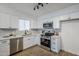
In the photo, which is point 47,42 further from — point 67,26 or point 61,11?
point 61,11

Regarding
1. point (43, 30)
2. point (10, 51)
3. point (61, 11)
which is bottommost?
point (10, 51)

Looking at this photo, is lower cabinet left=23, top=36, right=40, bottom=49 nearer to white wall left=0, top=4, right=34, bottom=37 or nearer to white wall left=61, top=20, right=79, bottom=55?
white wall left=0, top=4, right=34, bottom=37

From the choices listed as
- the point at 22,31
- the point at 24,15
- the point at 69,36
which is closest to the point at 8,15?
the point at 24,15

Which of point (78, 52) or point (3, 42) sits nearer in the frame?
point (78, 52)

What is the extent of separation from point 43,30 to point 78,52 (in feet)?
5.31

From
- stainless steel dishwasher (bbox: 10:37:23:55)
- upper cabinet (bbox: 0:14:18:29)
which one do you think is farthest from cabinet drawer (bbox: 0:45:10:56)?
upper cabinet (bbox: 0:14:18:29)

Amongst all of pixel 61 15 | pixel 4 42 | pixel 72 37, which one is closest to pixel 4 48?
pixel 4 42

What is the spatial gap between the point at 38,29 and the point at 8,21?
1360 mm

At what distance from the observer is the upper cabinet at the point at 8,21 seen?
217cm

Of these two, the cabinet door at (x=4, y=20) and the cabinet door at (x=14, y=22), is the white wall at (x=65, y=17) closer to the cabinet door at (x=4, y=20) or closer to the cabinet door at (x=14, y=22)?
the cabinet door at (x=14, y=22)

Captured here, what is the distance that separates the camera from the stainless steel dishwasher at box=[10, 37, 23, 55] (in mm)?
2278

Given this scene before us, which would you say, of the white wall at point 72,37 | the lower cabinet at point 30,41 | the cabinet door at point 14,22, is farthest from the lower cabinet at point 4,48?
the white wall at point 72,37

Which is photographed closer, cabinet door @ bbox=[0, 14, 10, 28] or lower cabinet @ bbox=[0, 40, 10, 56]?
lower cabinet @ bbox=[0, 40, 10, 56]

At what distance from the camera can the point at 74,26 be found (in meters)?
2.02
